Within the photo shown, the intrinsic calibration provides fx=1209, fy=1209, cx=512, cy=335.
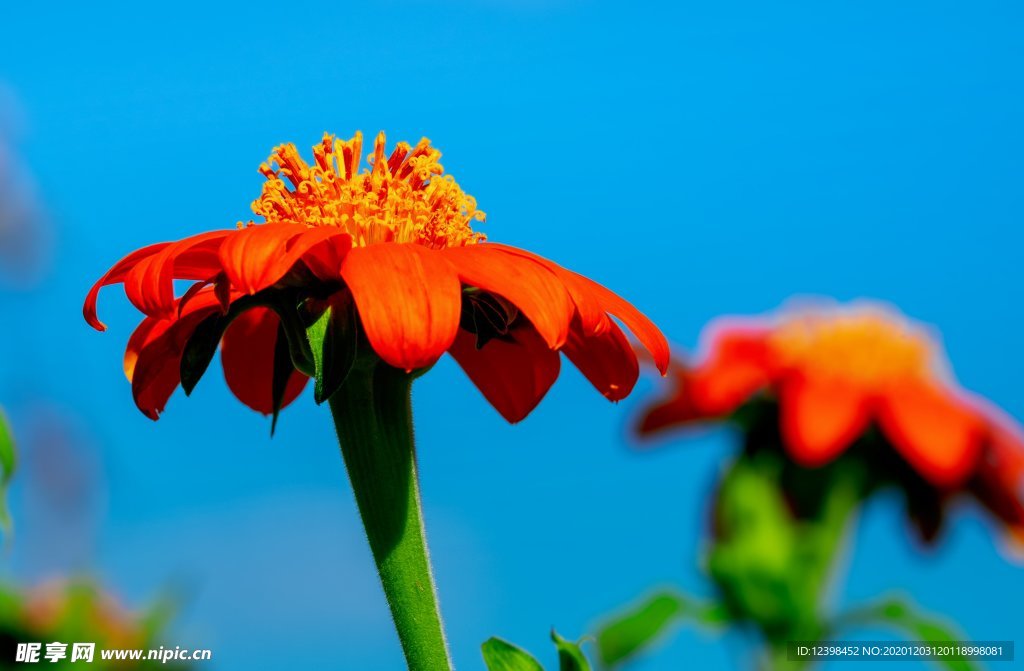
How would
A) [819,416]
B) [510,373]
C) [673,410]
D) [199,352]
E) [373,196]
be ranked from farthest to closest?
[673,410], [819,416], [510,373], [373,196], [199,352]

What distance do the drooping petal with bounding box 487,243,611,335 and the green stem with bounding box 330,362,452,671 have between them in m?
0.16

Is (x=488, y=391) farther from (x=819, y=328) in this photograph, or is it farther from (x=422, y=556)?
(x=819, y=328)

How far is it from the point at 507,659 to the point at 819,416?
0.63 meters

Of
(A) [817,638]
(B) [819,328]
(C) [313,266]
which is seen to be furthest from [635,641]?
(B) [819,328]

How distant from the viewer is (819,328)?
5.86 ft

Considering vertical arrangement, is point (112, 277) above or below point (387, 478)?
above

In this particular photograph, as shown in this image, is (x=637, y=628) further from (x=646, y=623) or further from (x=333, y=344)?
(x=333, y=344)

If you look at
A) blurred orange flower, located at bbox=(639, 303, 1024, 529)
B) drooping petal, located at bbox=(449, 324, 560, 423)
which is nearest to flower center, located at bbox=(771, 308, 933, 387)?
blurred orange flower, located at bbox=(639, 303, 1024, 529)

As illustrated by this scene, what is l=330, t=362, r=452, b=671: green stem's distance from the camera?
105 cm

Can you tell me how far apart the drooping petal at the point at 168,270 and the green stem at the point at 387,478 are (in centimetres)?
17

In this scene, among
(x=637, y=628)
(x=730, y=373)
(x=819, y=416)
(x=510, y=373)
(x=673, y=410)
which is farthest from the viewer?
(x=673, y=410)

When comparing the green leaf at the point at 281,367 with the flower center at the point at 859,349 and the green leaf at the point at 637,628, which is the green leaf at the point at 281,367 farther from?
the flower center at the point at 859,349

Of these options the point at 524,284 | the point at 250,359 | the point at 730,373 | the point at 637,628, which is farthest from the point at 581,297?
the point at 730,373

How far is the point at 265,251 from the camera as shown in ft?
3.19
